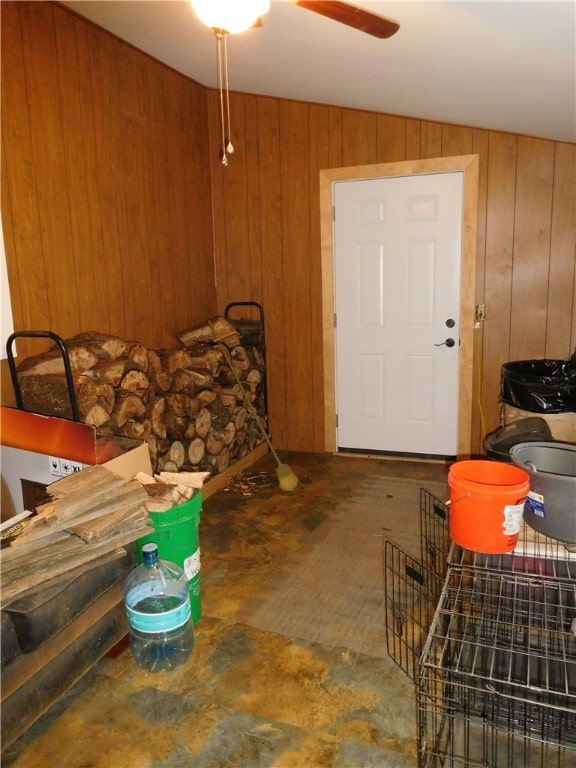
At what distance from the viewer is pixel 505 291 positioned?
390cm

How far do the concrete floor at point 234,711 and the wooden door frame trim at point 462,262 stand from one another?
2.22 meters

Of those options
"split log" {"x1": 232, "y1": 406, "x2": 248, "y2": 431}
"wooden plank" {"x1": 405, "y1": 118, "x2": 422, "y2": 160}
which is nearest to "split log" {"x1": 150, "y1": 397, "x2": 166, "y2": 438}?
"split log" {"x1": 232, "y1": 406, "x2": 248, "y2": 431}

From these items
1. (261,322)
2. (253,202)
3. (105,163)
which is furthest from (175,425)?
(253,202)

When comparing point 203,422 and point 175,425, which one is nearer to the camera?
point 175,425

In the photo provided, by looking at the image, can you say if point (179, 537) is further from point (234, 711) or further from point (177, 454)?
point (177, 454)

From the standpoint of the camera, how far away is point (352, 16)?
1567 mm

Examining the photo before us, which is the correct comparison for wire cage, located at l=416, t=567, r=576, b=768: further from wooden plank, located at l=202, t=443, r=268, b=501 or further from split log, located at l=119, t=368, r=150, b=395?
wooden plank, located at l=202, t=443, r=268, b=501

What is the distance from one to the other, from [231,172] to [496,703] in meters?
3.94

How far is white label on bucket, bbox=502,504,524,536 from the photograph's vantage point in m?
1.43

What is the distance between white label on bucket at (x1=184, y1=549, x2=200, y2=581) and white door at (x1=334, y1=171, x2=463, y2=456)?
2.32 meters

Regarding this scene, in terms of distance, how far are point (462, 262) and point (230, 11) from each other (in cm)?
276

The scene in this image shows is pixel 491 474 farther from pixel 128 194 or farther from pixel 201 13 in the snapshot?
pixel 128 194

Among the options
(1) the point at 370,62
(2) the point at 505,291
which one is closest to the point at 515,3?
(1) the point at 370,62

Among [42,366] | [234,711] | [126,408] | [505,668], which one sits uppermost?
[42,366]
